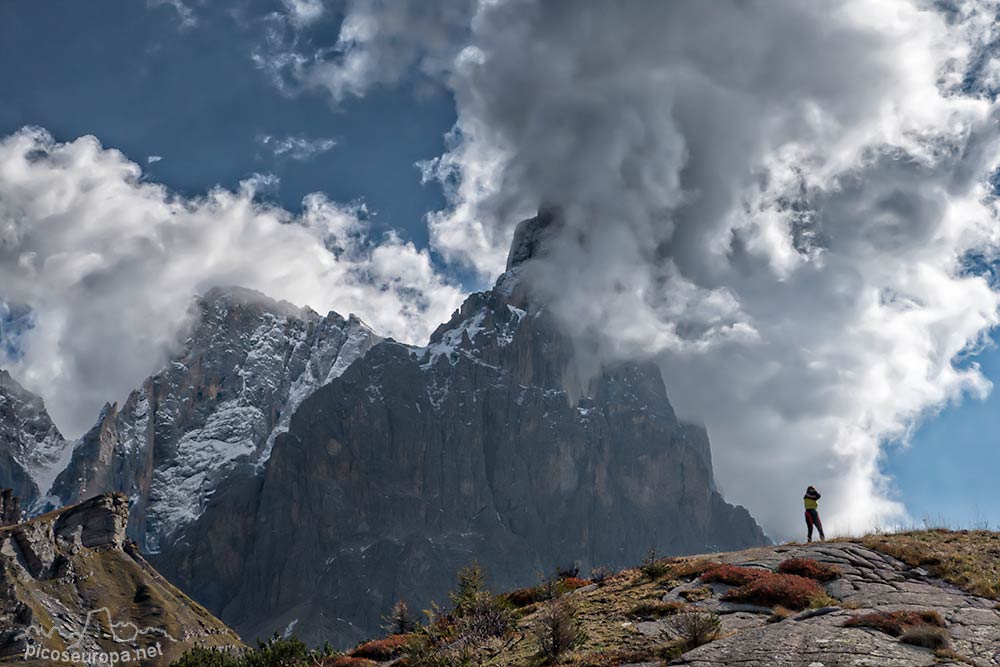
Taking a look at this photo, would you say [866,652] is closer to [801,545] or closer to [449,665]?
[449,665]

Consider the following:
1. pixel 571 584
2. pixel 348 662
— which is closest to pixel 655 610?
pixel 571 584

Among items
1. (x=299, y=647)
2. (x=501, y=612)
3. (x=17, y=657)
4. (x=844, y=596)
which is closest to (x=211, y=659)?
(x=299, y=647)

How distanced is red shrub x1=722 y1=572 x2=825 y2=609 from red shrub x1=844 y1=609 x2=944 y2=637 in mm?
3019

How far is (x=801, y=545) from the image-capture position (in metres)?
34.5

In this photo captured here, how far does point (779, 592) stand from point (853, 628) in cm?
465

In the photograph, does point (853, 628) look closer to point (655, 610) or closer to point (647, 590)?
point (655, 610)

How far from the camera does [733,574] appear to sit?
28.9 metres

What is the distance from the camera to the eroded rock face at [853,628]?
Result: 19.5 m

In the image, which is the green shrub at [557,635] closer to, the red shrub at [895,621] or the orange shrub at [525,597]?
the red shrub at [895,621]

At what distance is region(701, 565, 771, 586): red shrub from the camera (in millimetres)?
28516

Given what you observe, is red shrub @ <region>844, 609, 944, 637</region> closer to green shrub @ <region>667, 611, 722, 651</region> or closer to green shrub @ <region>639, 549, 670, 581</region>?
green shrub @ <region>667, 611, 722, 651</region>

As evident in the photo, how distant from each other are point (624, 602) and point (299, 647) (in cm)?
1761

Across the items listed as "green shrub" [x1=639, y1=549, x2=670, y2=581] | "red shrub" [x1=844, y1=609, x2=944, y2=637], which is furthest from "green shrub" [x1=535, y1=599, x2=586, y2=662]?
"green shrub" [x1=639, y1=549, x2=670, y2=581]

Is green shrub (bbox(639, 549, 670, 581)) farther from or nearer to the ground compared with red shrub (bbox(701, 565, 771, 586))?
farther from the ground
